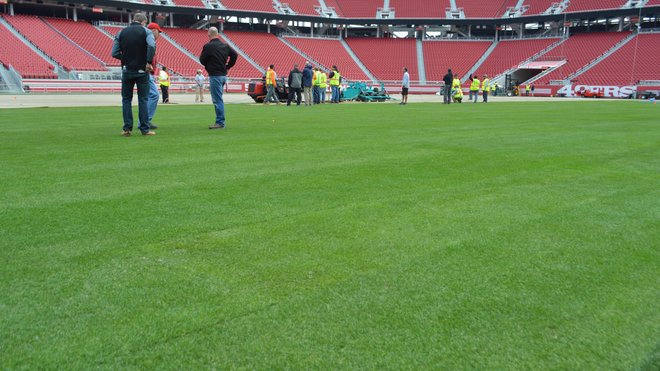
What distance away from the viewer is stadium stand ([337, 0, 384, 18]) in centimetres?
6150

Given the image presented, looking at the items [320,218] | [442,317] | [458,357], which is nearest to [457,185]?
[320,218]

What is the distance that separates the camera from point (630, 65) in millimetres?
46812

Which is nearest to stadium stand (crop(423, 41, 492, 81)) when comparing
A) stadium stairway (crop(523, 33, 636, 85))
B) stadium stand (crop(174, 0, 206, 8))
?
stadium stairway (crop(523, 33, 636, 85))

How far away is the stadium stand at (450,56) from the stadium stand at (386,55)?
1.59 meters

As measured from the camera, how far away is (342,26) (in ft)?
209

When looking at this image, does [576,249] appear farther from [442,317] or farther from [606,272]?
[442,317]

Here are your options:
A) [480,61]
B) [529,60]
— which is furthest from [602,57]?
[480,61]

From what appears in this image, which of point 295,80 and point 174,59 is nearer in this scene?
point 295,80

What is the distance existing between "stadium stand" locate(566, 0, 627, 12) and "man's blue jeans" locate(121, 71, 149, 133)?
55975 millimetres

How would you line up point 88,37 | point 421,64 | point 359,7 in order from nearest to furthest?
1. point 88,37
2. point 421,64
3. point 359,7

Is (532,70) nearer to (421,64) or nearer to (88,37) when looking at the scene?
(421,64)

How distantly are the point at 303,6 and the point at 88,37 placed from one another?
24.6 meters

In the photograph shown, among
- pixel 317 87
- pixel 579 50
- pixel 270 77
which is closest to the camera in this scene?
pixel 270 77

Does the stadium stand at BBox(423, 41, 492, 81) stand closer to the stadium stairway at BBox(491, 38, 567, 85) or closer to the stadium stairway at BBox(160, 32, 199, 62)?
the stadium stairway at BBox(491, 38, 567, 85)
